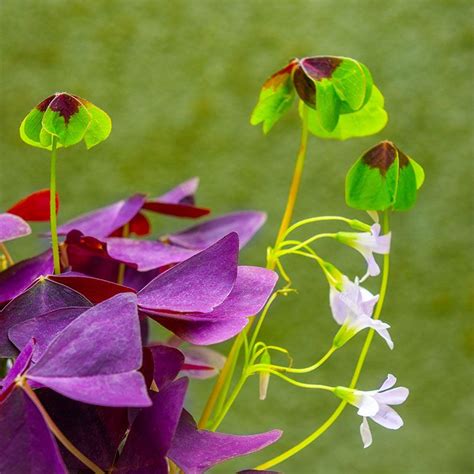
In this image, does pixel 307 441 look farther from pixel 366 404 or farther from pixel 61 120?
pixel 61 120

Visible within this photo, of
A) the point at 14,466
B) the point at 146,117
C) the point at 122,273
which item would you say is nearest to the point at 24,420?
the point at 14,466

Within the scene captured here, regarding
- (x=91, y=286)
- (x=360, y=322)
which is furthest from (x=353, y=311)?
(x=91, y=286)

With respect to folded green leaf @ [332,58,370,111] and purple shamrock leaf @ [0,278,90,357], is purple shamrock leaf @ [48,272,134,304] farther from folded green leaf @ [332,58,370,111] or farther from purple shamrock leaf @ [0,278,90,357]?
folded green leaf @ [332,58,370,111]

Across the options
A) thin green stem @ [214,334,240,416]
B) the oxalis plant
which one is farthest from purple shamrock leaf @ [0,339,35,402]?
thin green stem @ [214,334,240,416]

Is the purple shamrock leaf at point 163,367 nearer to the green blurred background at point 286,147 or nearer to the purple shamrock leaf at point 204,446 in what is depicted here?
the purple shamrock leaf at point 204,446

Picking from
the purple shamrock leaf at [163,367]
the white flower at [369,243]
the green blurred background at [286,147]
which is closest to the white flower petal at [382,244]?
the white flower at [369,243]

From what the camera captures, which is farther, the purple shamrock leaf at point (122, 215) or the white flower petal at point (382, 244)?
the purple shamrock leaf at point (122, 215)
